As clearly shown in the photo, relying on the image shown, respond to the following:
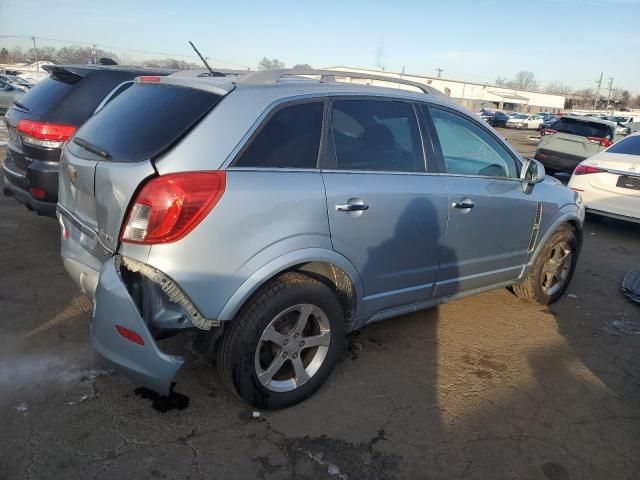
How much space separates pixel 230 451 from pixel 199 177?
135cm

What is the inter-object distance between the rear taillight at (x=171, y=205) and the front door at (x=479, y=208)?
1.73m

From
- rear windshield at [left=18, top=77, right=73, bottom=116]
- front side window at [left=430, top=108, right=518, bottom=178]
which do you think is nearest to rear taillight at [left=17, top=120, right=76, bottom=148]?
rear windshield at [left=18, top=77, right=73, bottom=116]

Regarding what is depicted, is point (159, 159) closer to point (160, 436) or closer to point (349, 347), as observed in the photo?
point (160, 436)

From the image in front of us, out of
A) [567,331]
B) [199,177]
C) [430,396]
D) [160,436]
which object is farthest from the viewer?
[567,331]

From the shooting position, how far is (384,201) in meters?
3.10

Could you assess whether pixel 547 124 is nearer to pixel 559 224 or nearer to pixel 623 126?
pixel 623 126

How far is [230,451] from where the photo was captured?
8.50 feet

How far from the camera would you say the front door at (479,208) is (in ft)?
11.8

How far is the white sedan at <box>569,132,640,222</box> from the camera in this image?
706cm

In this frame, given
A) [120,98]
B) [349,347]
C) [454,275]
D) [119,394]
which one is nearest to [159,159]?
[120,98]

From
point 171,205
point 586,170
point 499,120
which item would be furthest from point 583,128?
point 499,120

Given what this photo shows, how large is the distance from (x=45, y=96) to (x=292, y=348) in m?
3.79

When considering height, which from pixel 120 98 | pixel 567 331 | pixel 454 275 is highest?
pixel 120 98

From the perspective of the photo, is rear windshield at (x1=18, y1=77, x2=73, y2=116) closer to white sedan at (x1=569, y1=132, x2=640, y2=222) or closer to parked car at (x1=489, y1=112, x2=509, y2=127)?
white sedan at (x1=569, y1=132, x2=640, y2=222)
